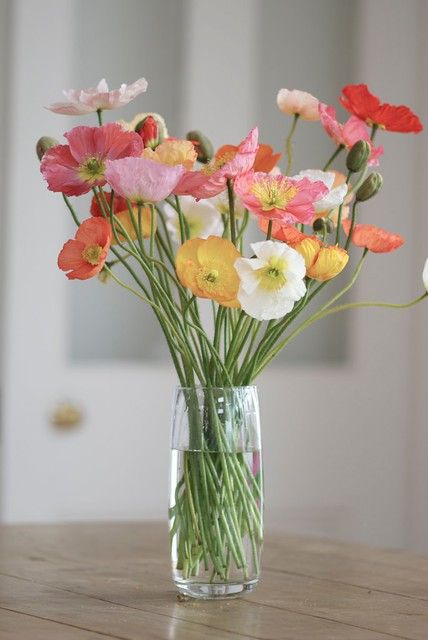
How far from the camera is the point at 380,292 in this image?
264cm

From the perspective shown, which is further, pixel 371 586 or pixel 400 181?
pixel 400 181

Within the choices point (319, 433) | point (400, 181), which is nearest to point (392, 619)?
point (319, 433)

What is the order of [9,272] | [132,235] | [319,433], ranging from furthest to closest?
[319,433]
[9,272]
[132,235]

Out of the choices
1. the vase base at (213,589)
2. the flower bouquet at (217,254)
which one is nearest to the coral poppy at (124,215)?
the flower bouquet at (217,254)

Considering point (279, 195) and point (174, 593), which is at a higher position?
point (279, 195)

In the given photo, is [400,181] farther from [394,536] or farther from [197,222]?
[197,222]

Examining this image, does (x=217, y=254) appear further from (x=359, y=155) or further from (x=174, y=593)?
(x=174, y=593)

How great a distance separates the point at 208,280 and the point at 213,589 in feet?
1.00

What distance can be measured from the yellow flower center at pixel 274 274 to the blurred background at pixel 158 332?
1.34 m

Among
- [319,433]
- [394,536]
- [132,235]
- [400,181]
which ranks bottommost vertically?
[394,536]

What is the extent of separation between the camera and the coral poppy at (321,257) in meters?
1.02

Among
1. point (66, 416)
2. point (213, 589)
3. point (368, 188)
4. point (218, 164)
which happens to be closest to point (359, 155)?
point (368, 188)

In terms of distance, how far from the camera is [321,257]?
102 cm

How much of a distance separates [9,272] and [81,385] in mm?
266
